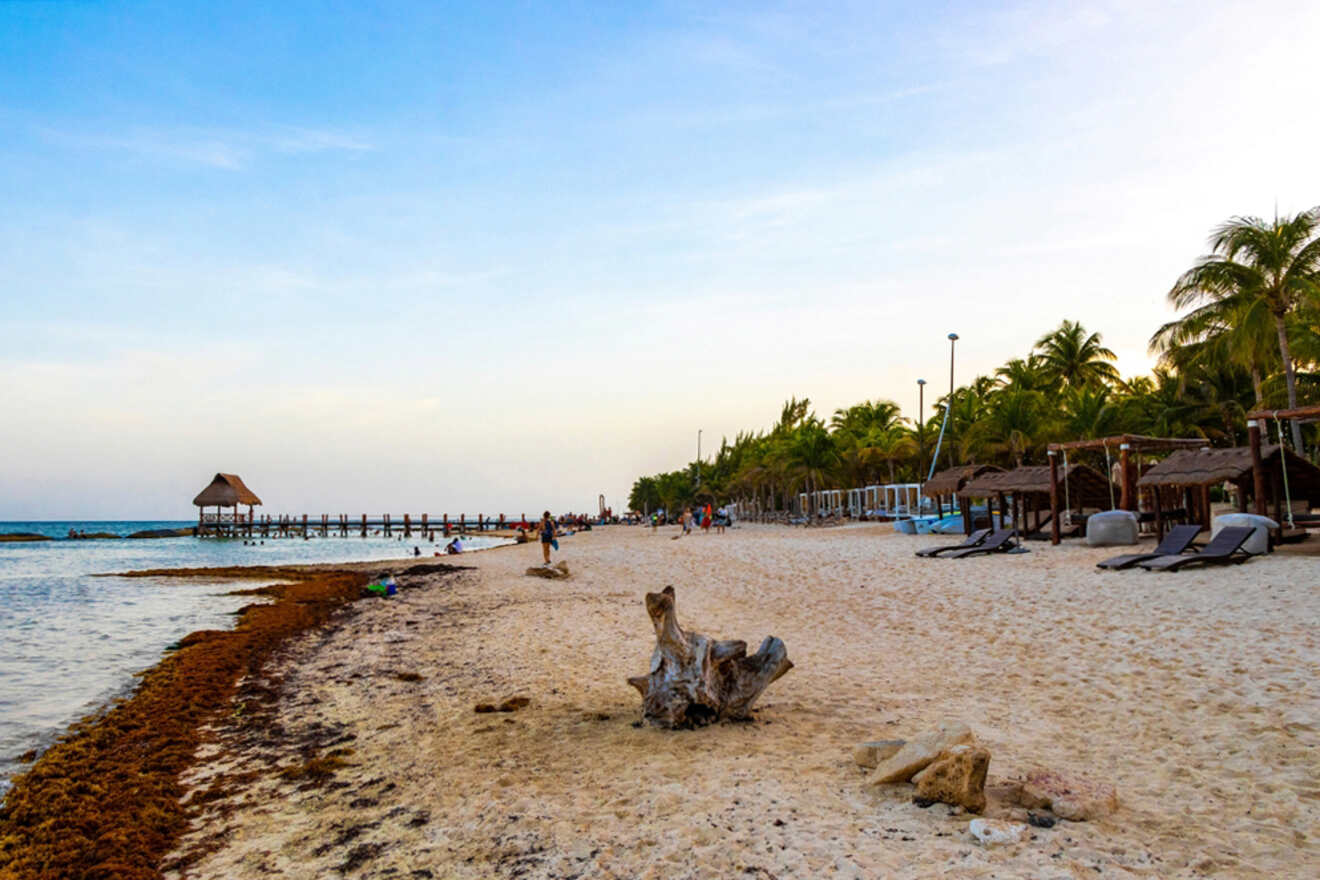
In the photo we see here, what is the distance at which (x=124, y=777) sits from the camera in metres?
6.27

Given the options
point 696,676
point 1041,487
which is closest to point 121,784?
point 696,676

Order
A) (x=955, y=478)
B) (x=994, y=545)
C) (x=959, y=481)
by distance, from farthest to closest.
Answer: (x=955, y=478) → (x=959, y=481) → (x=994, y=545)

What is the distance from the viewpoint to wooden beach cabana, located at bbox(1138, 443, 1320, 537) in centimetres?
1650

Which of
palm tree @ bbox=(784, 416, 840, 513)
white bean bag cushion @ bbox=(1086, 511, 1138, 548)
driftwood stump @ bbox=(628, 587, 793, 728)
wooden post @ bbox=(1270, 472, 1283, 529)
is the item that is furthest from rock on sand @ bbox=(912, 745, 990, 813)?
palm tree @ bbox=(784, 416, 840, 513)

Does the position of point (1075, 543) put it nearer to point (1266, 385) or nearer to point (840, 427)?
point (1266, 385)

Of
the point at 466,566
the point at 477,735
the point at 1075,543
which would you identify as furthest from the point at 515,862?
the point at 466,566

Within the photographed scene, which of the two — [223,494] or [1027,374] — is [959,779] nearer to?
[1027,374]

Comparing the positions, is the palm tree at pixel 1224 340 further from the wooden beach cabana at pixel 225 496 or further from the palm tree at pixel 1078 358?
the wooden beach cabana at pixel 225 496

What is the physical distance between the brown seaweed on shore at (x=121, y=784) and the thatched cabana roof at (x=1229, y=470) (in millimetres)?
17670

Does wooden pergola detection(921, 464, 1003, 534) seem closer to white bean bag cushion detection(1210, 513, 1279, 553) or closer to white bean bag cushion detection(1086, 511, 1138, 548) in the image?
white bean bag cushion detection(1086, 511, 1138, 548)

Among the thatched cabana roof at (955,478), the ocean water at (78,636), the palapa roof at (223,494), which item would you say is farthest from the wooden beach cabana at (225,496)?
the thatched cabana roof at (955,478)

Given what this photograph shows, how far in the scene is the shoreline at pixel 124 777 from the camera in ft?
16.1

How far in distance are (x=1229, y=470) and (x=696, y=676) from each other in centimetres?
1531

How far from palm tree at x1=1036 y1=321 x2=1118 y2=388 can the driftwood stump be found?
49214 millimetres
